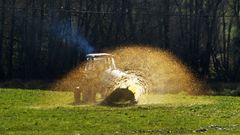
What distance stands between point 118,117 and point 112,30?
5866 centimetres

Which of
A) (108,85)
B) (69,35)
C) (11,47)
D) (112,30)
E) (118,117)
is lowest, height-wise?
(118,117)

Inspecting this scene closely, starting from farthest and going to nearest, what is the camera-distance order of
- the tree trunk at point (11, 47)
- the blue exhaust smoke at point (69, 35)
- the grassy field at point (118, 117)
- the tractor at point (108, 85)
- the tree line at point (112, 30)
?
the blue exhaust smoke at point (69, 35)
the tree line at point (112, 30)
the tree trunk at point (11, 47)
the tractor at point (108, 85)
the grassy field at point (118, 117)

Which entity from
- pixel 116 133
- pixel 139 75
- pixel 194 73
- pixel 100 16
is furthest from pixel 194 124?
pixel 100 16

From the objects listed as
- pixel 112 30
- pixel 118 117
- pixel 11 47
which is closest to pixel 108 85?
pixel 118 117

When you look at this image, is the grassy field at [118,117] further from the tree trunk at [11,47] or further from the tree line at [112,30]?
the tree line at [112,30]

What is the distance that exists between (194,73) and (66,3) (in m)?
20.7

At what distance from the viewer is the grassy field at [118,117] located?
70.6ft

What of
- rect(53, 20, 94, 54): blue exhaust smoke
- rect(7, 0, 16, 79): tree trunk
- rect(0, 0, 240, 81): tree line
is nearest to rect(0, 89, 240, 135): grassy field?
rect(7, 0, 16, 79): tree trunk

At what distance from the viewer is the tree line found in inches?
3196

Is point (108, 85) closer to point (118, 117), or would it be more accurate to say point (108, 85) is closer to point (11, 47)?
point (118, 117)

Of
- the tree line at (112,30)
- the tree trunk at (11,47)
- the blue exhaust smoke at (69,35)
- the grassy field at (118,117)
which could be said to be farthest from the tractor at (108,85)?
the blue exhaust smoke at (69,35)

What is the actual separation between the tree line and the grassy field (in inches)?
1798

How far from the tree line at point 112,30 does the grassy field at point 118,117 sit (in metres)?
45.7

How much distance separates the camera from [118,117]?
2594cm
